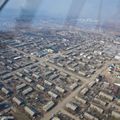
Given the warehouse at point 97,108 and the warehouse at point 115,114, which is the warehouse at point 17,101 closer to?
the warehouse at point 97,108

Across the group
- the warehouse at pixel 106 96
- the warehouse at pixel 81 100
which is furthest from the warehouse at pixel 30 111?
the warehouse at pixel 106 96

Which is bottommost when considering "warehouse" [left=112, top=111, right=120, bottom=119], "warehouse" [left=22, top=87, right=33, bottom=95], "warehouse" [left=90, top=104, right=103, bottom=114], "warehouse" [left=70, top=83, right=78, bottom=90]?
"warehouse" [left=112, top=111, right=120, bottom=119]

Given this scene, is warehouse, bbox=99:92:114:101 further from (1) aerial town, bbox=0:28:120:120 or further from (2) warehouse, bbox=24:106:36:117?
(2) warehouse, bbox=24:106:36:117

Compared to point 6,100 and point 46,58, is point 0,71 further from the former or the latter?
point 46,58

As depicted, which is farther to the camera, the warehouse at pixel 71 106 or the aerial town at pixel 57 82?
the warehouse at pixel 71 106

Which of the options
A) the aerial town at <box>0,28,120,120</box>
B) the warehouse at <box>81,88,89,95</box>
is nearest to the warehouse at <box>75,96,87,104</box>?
the aerial town at <box>0,28,120,120</box>

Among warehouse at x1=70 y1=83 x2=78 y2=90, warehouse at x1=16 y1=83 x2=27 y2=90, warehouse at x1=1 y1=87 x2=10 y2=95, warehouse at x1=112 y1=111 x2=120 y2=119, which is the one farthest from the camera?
warehouse at x1=70 y1=83 x2=78 y2=90

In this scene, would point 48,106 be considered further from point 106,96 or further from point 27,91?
point 106,96

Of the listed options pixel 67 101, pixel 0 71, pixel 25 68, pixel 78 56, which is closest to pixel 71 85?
pixel 67 101

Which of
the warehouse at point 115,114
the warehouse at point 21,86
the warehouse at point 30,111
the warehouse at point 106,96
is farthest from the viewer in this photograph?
the warehouse at point 21,86
